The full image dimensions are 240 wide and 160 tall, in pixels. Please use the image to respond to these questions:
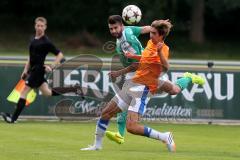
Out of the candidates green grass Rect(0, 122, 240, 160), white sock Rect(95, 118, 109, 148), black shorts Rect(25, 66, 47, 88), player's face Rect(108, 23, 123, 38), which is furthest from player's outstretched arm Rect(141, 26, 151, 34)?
black shorts Rect(25, 66, 47, 88)

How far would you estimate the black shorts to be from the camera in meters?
19.7

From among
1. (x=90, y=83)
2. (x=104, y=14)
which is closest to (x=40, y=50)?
(x=90, y=83)

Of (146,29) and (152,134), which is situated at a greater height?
(146,29)

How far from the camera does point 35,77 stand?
64.6ft

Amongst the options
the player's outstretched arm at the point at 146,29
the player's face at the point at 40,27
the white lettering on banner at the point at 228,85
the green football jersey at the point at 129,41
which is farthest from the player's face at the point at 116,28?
the white lettering on banner at the point at 228,85

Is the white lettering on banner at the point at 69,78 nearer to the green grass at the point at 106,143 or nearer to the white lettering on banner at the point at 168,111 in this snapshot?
the green grass at the point at 106,143

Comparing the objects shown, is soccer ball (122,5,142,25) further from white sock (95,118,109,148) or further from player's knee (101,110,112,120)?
white sock (95,118,109,148)

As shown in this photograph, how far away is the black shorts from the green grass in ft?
2.93

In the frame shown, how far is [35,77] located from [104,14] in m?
47.2

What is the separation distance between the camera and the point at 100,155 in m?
12.7

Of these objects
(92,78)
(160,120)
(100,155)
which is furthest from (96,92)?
(100,155)

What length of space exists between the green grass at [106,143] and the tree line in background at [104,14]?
44008mm

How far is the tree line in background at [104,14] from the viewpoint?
64.0 m

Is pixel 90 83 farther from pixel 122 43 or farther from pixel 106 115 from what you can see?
pixel 106 115
